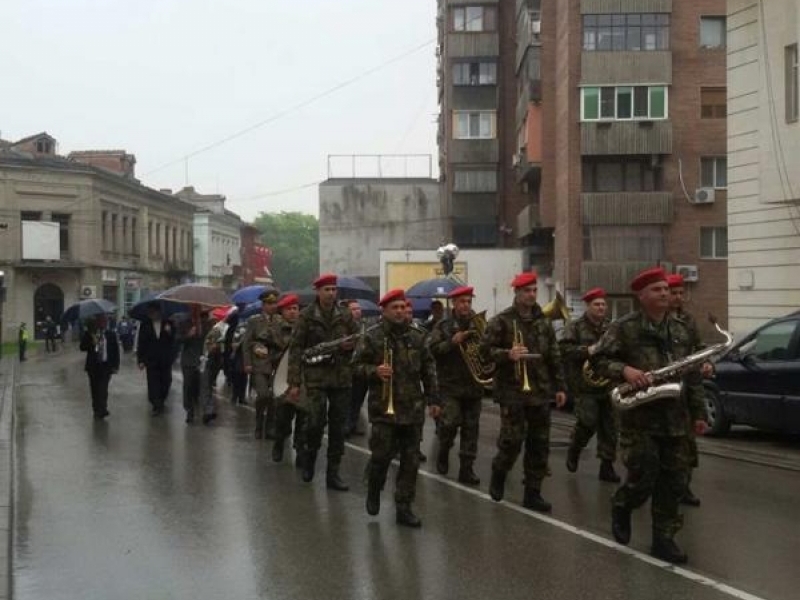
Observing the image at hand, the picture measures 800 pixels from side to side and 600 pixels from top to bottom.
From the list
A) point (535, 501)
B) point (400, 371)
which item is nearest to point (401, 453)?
point (400, 371)

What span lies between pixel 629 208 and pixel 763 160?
18.6m

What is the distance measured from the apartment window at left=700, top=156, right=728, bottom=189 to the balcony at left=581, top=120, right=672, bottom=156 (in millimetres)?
1690

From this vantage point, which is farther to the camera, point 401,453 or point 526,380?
point 526,380

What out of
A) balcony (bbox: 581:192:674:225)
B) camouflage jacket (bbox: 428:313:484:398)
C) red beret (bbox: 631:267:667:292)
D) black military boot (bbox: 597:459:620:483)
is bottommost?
black military boot (bbox: 597:459:620:483)

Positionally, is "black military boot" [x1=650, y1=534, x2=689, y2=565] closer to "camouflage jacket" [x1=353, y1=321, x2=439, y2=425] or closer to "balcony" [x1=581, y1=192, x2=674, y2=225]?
"camouflage jacket" [x1=353, y1=321, x2=439, y2=425]

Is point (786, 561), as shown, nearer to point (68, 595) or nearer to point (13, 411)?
point (68, 595)

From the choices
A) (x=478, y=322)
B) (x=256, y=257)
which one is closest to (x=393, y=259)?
(x=478, y=322)

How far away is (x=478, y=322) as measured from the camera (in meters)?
10.6

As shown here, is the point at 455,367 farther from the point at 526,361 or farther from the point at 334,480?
the point at 526,361

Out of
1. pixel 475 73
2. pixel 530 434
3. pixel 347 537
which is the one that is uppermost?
pixel 475 73

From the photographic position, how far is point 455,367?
10.4m

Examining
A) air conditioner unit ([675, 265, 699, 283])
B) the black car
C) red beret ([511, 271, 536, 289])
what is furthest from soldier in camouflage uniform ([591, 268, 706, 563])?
air conditioner unit ([675, 265, 699, 283])

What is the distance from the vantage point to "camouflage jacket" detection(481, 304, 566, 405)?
8.76m

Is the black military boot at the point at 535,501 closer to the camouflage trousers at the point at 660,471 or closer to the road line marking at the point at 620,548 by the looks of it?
the road line marking at the point at 620,548
